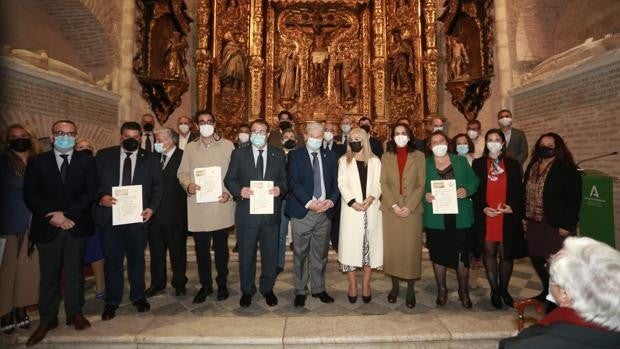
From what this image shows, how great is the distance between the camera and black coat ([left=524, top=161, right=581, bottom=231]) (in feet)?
10.2

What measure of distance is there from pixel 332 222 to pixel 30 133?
10.9 feet

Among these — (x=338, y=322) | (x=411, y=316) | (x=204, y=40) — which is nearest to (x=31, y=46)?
(x=204, y=40)

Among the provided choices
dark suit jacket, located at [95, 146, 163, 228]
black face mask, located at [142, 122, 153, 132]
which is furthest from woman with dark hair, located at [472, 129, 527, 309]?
black face mask, located at [142, 122, 153, 132]

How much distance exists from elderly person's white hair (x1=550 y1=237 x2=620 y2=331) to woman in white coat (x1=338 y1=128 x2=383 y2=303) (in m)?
2.19

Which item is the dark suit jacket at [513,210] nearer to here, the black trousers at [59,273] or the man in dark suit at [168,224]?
the man in dark suit at [168,224]

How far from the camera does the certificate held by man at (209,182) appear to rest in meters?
3.53

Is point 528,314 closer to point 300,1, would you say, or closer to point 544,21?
point 544,21

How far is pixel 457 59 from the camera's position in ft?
25.3

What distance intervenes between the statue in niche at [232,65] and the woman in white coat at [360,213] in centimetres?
603

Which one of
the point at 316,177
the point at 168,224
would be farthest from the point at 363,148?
the point at 168,224

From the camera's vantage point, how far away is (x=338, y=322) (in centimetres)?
305

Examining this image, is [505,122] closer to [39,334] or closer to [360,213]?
[360,213]

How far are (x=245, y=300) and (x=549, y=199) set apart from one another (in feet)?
11.0

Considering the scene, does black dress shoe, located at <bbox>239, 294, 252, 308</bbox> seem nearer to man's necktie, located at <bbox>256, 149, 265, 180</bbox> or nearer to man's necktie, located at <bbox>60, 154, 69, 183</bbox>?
man's necktie, located at <bbox>256, 149, 265, 180</bbox>
